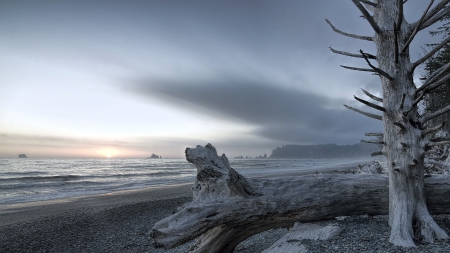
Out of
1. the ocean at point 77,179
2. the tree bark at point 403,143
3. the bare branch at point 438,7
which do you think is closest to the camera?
the bare branch at point 438,7

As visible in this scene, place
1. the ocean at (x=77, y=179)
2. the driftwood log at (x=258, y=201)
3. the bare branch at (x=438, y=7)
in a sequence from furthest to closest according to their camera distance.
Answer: the ocean at (x=77, y=179), the driftwood log at (x=258, y=201), the bare branch at (x=438, y=7)

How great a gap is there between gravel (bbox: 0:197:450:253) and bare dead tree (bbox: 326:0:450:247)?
0.39 m

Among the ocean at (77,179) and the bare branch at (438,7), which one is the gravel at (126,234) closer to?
the bare branch at (438,7)

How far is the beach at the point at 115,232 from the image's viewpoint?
411 centimetres

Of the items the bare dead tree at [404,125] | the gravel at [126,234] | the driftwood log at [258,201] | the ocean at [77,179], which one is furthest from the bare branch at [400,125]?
the ocean at [77,179]

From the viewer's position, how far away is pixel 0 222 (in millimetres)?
10492

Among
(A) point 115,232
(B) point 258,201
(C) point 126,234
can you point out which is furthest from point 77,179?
(B) point 258,201

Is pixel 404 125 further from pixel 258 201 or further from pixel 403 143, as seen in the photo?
pixel 258 201

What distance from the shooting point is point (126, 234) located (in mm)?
8398

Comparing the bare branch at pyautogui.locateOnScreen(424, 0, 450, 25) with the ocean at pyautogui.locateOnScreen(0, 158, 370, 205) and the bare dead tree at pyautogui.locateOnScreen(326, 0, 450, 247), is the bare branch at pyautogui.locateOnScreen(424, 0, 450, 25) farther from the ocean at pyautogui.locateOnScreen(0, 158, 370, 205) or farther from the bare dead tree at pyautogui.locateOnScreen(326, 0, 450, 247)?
the ocean at pyautogui.locateOnScreen(0, 158, 370, 205)

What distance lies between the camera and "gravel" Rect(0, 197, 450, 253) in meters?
4.04

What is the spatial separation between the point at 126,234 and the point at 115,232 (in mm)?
496

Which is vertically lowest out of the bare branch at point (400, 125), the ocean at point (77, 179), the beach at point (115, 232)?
the ocean at point (77, 179)

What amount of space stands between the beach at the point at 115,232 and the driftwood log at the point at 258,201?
0.36m
